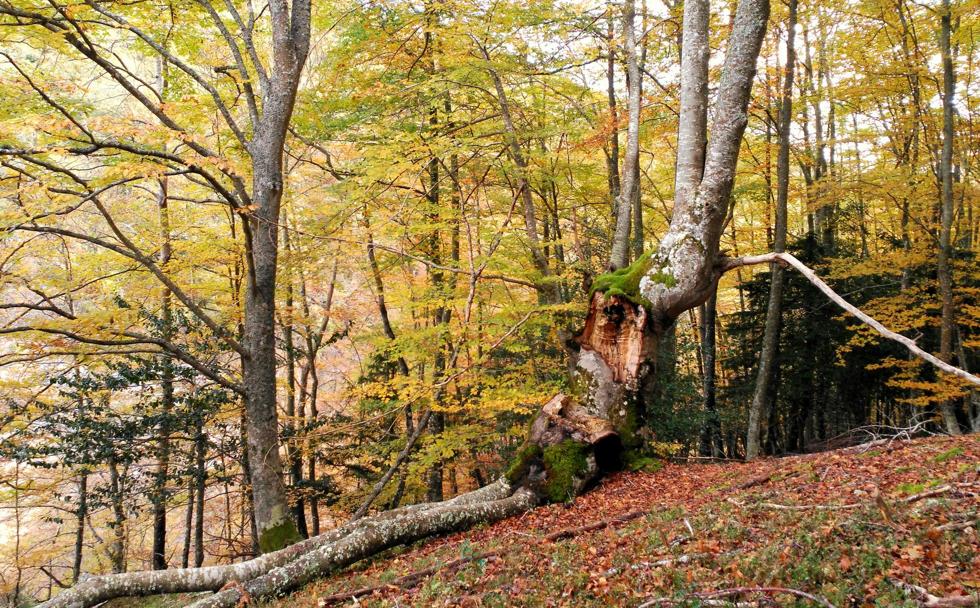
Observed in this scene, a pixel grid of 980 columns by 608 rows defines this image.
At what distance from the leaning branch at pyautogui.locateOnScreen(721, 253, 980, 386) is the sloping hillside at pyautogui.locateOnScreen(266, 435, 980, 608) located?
886 millimetres

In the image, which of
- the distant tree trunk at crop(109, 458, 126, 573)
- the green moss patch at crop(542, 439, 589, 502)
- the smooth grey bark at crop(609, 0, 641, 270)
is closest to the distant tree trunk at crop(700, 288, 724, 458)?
the smooth grey bark at crop(609, 0, 641, 270)

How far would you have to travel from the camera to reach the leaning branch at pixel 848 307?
2066 mm

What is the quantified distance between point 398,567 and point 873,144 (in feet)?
53.3

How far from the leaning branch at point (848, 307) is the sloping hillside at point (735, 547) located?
0.89 meters

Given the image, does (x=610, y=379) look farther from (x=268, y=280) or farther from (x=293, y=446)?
(x=293, y=446)

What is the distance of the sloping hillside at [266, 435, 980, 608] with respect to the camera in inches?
97.8

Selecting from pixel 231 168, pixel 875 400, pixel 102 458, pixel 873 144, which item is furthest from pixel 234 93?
pixel 875 400

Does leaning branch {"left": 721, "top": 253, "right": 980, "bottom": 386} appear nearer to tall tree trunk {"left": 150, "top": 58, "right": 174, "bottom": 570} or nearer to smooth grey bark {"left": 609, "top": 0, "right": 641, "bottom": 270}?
smooth grey bark {"left": 609, "top": 0, "right": 641, "bottom": 270}

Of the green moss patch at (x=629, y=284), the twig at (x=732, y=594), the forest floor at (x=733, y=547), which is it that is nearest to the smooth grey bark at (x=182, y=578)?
the forest floor at (x=733, y=547)

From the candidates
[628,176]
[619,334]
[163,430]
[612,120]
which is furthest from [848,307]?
[163,430]

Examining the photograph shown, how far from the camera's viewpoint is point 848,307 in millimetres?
3029

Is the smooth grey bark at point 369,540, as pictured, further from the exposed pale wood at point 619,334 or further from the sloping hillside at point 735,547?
the exposed pale wood at point 619,334

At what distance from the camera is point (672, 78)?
1208cm

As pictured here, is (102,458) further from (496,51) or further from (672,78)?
(672,78)
